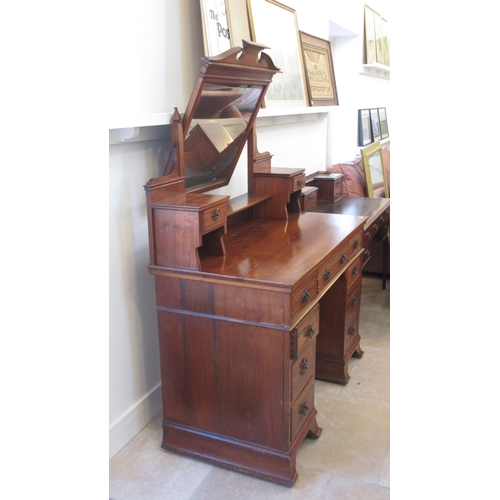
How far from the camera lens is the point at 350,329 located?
316 centimetres

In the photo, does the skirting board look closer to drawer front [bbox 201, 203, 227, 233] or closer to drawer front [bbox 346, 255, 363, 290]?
drawer front [bbox 201, 203, 227, 233]

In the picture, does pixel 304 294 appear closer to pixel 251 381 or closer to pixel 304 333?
pixel 304 333

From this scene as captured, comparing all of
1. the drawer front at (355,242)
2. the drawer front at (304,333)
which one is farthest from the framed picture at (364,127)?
the drawer front at (304,333)

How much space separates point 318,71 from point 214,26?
6.55ft

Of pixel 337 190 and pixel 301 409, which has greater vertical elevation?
pixel 337 190

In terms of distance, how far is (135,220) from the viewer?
7.95 ft

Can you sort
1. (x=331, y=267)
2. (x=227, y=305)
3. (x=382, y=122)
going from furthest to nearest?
(x=382, y=122), (x=331, y=267), (x=227, y=305)

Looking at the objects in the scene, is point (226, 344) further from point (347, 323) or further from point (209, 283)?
point (347, 323)

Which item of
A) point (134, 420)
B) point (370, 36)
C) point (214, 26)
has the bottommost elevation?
point (134, 420)

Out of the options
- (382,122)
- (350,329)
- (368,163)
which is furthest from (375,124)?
(350,329)

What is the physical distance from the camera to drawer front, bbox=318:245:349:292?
2.35 m

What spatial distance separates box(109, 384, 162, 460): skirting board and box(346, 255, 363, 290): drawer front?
1.21 m
